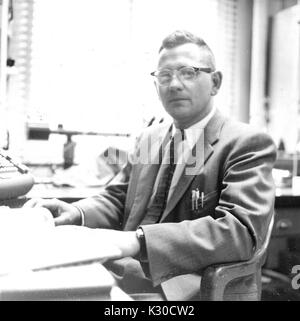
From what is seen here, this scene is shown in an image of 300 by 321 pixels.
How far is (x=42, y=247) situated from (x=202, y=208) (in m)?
0.54

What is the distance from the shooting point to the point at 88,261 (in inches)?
21.9

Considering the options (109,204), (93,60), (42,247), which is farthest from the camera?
(93,60)

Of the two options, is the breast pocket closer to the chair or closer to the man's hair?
the chair


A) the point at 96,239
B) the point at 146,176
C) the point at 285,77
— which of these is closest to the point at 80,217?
the point at 146,176

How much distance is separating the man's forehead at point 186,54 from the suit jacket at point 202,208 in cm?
16

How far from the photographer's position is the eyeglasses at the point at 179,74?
1109 millimetres

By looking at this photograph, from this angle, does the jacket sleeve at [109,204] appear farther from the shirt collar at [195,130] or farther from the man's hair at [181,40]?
the man's hair at [181,40]

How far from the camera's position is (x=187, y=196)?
42.8 inches

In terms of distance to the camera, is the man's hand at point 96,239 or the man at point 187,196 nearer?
the man's hand at point 96,239

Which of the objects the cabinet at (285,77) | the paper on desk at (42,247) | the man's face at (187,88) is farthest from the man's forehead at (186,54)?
the cabinet at (285,77)

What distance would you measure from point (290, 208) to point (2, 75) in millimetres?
1199

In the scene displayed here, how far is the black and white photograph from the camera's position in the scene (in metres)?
0.71

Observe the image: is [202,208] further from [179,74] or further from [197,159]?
[179,74]
